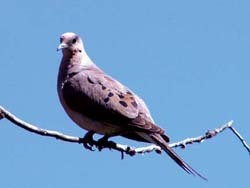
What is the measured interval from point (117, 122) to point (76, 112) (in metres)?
0.43

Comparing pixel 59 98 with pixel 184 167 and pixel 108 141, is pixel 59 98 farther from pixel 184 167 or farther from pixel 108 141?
pixel 184 167

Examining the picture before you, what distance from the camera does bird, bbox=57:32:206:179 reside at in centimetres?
607

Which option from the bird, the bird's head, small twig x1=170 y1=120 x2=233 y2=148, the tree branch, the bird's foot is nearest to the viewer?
the tree branch

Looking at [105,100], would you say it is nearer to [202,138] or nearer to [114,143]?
[114,143]

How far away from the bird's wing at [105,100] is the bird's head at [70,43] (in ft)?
1.26

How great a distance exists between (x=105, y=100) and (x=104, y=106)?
0.09 m

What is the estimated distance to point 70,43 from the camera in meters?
7.07

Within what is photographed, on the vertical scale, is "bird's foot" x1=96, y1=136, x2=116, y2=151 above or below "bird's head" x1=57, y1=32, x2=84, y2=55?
below

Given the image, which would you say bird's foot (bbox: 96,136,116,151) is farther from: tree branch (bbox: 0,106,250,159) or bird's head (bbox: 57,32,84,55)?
bird's head (bbox: 57,32,84,55)

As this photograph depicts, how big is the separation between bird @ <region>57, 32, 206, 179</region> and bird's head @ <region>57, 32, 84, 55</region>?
0.17 m

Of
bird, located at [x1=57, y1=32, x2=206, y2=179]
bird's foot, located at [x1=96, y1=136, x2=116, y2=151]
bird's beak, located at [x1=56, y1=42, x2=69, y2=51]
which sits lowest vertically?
bird's foot, located at [x1=96, y1=136, x2=116, y2=151]

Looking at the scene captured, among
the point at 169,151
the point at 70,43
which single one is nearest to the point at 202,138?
the point at 169,151

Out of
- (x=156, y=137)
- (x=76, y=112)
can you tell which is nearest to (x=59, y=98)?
(x=76, y=112)

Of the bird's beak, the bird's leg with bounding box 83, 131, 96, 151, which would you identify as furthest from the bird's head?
the bird's leg with bounding box 83, 131, 96, 151
